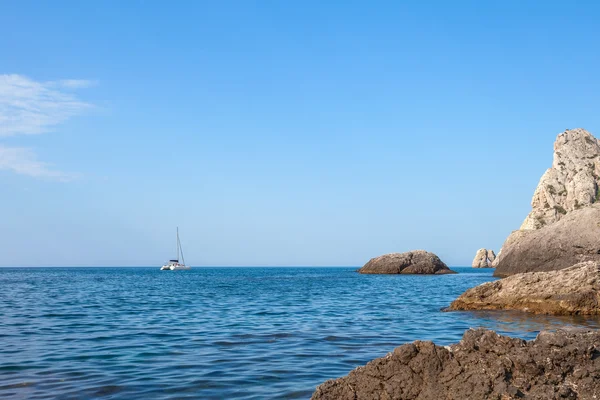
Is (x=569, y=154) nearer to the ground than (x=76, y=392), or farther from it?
farther from it

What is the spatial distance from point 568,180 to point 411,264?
37535 mm

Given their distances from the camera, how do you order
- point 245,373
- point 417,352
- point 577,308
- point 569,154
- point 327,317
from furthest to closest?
1. point 569,154
2. point 327,317
3. point 577,308
4. point 245,373
5. point 417,352

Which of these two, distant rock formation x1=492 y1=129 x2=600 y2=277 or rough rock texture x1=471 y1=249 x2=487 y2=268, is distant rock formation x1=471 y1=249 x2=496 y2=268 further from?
distant rock formation x1=492 y1=129 x2=600 y2=277

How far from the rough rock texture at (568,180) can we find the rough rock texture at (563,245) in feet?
192

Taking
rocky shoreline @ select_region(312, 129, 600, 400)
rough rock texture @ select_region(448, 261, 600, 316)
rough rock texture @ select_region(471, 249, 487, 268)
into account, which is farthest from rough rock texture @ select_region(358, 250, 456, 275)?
rough rock texture @ select_region(471, 249, 487, 268)

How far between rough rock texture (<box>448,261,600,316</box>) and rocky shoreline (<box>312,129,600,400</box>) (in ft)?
0.11

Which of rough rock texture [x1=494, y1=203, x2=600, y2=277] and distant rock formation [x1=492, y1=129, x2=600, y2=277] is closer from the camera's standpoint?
rough rock texture [x1=494, y1=203, x2=600, y2=277]

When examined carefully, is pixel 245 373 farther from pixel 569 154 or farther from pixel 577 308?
pixel 569 154

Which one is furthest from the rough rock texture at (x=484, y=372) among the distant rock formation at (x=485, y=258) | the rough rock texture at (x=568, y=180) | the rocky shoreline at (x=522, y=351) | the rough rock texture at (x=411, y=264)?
the distant rock formation at (x=485, y=258)

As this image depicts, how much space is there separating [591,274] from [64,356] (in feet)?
59.8

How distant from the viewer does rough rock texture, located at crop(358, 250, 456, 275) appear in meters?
86.9

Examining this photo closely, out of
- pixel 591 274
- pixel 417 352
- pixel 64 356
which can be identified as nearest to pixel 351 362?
pixel 417 352

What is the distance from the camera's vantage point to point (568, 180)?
102 metres

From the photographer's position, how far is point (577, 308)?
769 inches
